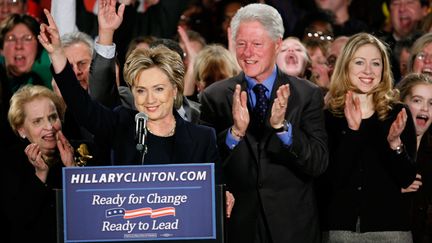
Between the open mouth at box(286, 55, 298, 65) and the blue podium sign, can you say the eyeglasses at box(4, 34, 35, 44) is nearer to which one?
the open mouth at box(286, 55, 298, 65)

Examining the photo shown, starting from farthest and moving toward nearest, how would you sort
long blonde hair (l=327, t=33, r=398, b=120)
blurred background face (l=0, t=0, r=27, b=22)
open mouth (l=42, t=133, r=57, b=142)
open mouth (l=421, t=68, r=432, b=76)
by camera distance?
1. blurred background face (l=0, t=0, r=27, b=22)
2. open mouth (l=421, t=68, r=432, b=76)
3. open mouth (l=42, t=133, r=57, b=142)
4. long blonde hair (l=327, t=33, r=398, b=120)

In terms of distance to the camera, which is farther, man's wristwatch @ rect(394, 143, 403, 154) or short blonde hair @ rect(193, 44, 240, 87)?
short blonde hair @ rect(193, 44, 240, 87)

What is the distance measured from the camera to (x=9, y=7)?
8438mm

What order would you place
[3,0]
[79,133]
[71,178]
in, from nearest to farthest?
1. [71,178]
2. [79,133]
3. [3,0]

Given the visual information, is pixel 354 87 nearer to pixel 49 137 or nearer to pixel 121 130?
pixel 121 130

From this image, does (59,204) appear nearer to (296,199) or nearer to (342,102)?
(296,199)

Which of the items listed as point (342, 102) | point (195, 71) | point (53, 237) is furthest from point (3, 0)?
point (342, 102)

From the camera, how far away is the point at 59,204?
170 inches

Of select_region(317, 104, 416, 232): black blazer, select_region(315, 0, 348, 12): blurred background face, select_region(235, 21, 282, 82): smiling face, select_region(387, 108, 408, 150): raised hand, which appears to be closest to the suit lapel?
select_region(235, 21, 282, 82): smiling face

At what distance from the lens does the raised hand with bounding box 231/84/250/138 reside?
4.97 metres

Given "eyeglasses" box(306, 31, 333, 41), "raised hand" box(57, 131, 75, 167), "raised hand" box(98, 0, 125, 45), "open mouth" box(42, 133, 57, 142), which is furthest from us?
"eyeglasses" box(306, 31, 333, 41)

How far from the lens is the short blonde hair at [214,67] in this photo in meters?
6.72

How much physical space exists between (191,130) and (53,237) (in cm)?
122

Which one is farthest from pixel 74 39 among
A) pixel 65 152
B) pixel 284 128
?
pixel 284 128
